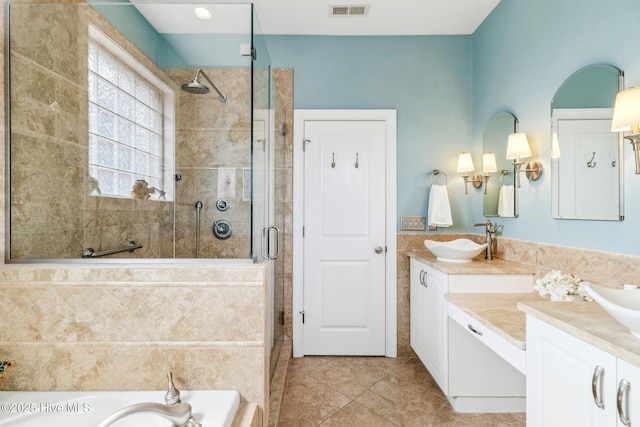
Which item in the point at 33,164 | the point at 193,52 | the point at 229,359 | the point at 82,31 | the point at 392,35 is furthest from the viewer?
the point at 392,35

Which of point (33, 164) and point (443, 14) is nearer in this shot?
point (33, 164)

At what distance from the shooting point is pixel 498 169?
7.83 feet

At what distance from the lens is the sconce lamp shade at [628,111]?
124 centimetres

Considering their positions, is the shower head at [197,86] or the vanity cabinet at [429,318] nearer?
the shower head at [197,86]

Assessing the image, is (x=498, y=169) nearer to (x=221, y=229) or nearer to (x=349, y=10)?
(x=349, y=10)

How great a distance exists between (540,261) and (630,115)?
96 centimetres

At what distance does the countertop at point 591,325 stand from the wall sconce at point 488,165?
1.44m

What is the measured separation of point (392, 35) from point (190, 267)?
101 inches

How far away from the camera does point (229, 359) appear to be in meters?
1.32

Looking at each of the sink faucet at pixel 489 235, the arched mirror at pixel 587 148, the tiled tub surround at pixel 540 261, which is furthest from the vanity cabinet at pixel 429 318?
the arched mirror at pixel 587 148

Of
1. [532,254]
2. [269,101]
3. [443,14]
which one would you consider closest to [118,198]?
[269,101]

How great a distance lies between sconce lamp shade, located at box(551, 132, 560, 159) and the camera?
5.84 ft

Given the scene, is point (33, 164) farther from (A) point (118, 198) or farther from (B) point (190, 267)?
(B) point (190, 267)

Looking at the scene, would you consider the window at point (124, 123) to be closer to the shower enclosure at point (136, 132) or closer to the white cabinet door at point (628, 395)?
the shower enclosure at point (136, 132)
